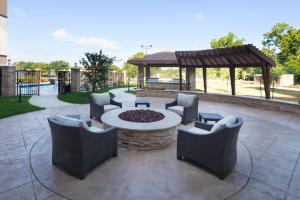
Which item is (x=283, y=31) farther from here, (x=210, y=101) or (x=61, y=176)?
(x=61, y=176)

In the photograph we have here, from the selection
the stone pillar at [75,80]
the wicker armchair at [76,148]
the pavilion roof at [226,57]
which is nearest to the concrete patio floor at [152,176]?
the wicker armchair at [76,148]

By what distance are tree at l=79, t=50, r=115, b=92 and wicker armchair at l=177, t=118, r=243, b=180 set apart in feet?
35.2

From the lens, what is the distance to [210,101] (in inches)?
493

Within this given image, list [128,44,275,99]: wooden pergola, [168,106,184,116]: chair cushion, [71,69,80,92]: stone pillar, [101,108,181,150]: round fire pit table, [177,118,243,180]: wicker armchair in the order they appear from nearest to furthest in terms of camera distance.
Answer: [177,118,243,180]: wicker armchair, [101,108,181,150]: round fire pit table, [168,106,184,116]: chair cushion, [128,44,275,99]: wooden pergola, [71,69,80,92]: stone pillar

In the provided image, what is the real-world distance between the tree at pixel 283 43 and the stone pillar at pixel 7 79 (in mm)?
23798

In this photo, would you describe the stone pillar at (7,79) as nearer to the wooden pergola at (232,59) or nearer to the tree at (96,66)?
the tree at (96,66)

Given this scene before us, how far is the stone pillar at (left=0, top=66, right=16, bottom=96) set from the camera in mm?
12328

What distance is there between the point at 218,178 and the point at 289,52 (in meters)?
25.7

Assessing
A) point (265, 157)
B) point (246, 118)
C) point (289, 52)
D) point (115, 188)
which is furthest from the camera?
point (289, 52)

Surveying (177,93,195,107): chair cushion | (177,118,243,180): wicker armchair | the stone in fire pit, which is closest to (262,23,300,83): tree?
(177,93,195,107): chair cushion

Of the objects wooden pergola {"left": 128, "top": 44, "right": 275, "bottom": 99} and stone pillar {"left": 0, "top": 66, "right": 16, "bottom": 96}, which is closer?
wooden pergola {"left": 128, "top": 44, "right": 275, "bottom": 99}

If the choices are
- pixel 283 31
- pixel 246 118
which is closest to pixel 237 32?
pixel 283 31

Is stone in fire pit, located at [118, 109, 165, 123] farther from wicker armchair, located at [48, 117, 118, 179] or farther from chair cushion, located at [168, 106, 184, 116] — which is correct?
wicker armchair, located at [48, 117, 118, 179]

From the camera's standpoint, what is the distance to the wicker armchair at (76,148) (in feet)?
10.5
